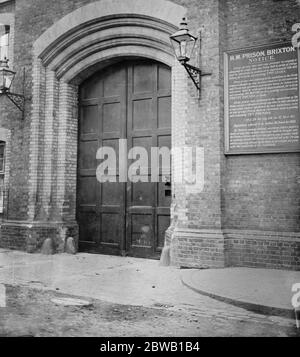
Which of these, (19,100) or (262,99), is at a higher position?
(19,100)

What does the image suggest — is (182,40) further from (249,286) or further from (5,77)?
(5,77)

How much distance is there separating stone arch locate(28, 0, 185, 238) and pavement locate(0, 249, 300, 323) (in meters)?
1.85

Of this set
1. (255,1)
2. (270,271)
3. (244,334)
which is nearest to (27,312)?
(244,334)

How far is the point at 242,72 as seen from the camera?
7871 millimetres

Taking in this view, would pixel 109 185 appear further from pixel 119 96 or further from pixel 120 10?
pixel 120 10

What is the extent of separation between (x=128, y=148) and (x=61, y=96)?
2324mm

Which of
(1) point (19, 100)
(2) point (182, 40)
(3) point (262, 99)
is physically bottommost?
(3) point (262, 99)

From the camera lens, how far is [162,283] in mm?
6844

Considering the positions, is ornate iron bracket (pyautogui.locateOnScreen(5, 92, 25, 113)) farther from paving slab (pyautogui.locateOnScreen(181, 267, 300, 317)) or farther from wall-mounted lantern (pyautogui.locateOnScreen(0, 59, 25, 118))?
paving slab (pyautogui.locateOnScreen(181, 267, 300, 317))

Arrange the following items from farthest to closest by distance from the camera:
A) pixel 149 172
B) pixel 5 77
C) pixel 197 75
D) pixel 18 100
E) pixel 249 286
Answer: pixel 18 100, pixel 5 77, pixel 149 172, pixel 197 75, pixel 249 286

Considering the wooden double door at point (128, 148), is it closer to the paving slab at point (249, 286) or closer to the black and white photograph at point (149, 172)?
the black and white photograph at point (149, 172)

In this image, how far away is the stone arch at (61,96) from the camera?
9867 mm

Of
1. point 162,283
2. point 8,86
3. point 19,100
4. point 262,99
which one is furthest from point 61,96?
point 162,283

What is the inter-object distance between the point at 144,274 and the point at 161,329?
315 centimetres
